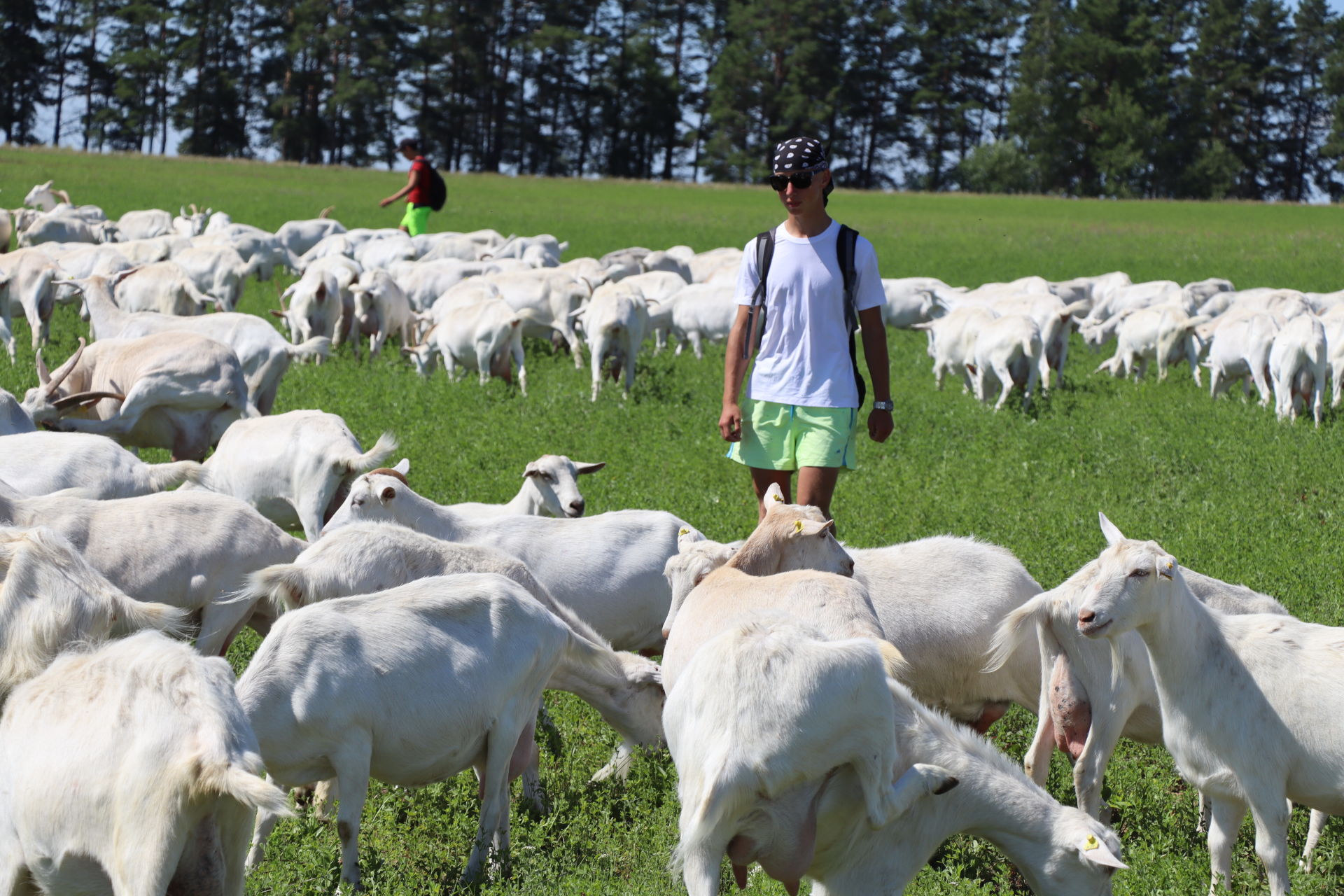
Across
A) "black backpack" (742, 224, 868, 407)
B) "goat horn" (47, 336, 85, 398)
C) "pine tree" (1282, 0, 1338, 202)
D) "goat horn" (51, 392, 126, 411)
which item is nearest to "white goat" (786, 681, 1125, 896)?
"black backpack" (742, 224, 868, 407)

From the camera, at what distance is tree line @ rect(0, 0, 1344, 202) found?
222ft

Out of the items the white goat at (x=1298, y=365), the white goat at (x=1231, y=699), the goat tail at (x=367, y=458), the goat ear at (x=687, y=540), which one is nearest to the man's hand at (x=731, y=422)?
the goat ear at (x=687, y=540)

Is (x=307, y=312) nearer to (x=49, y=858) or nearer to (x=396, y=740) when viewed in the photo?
(x=396, y=740)

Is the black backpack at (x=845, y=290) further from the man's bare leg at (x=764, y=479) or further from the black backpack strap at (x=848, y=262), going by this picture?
the man's bare leg at (x=764, y=479)

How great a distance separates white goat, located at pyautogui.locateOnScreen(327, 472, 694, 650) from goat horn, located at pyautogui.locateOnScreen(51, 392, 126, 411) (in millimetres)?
3227

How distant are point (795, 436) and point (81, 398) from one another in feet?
19.1

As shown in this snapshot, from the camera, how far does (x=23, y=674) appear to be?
3.87 metres

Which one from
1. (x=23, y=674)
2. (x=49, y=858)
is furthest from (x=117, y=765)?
(x=23, y=674)

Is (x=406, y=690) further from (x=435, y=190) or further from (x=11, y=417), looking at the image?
(x=435, y=190)

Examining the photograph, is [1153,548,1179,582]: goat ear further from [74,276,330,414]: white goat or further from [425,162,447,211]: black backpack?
[425,162,447,211]: black backpack

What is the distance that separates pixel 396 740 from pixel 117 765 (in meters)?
1.48

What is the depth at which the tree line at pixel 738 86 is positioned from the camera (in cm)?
6781

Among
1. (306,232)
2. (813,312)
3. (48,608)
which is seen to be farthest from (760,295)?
(306,232)

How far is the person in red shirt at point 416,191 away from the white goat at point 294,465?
11077 millimetres
